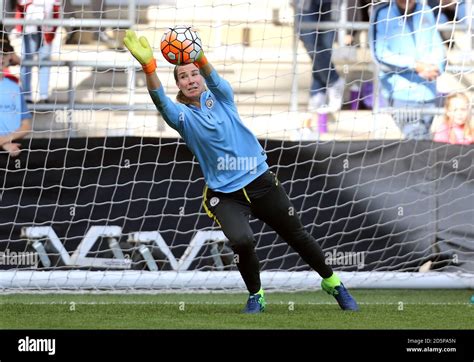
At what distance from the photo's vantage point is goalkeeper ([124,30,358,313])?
26.1 feet

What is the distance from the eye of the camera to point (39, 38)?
11406 mm

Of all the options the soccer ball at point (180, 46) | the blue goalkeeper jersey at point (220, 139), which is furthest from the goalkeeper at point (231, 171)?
the soccer ball at point (180, 46)

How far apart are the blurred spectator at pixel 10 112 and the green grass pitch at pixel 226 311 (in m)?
1.41

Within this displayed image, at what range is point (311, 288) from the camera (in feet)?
32.9

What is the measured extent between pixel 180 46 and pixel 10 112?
310 centimetres

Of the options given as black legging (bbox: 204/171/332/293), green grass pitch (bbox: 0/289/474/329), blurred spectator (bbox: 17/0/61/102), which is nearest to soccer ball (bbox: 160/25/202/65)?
black legging (bbox: 204/171/332/293)

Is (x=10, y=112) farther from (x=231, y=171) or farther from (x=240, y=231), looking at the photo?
(x=240, y=231)

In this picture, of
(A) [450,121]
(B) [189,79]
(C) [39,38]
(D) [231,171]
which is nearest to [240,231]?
(D) [231,171]

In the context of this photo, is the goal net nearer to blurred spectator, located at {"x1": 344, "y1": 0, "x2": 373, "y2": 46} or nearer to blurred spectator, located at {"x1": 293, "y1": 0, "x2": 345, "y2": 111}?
blurred spectator, located at {"x1": 293, "y1": 0, "x2": 345, "y2": 111}

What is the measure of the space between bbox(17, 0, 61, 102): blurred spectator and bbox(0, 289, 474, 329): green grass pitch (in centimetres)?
284
